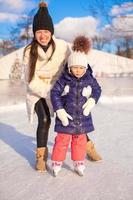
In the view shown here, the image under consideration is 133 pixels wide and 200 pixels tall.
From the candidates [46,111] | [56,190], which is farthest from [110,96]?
[56,190]

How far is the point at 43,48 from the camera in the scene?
10.5ft

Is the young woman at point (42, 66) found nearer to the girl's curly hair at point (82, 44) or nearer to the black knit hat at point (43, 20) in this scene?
the black knit hat at point (43, 20)

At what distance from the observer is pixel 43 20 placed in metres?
3.15

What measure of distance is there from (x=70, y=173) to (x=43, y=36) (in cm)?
103

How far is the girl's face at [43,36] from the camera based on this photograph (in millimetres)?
3176

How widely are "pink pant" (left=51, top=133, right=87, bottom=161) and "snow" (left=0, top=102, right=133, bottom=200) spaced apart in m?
0.14

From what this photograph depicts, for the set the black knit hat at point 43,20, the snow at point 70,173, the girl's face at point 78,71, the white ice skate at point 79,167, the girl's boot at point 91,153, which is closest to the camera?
the snow at point 70,173

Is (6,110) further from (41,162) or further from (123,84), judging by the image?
(123,84)

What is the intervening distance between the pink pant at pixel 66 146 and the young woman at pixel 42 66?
0.23 m

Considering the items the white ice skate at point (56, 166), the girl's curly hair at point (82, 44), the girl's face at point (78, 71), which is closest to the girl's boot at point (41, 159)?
the white ice skate at point (56, 166)

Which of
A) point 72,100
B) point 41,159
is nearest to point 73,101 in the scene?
point 72,100

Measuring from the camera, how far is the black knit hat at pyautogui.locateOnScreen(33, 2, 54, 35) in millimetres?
3152

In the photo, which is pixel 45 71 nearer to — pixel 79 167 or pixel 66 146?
pixel 66 146

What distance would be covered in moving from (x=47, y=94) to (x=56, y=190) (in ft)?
2.61
